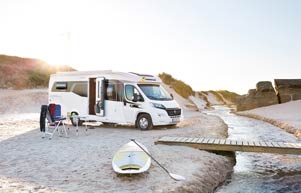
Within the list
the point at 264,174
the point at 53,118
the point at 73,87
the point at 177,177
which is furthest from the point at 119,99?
the point at 177,177

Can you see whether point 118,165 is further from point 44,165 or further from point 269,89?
point 269,89

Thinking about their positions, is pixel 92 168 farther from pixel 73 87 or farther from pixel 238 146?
pixel 73 87

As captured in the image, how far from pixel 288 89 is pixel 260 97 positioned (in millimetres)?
2498

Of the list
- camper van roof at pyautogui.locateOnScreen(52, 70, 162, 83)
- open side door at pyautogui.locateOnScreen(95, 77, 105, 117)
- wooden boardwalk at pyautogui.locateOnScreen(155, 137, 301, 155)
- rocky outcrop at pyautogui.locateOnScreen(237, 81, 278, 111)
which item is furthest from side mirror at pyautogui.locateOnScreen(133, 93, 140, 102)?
rocky outcrop at pyautogui.locateOnScreen(237, 81, 278, 111)

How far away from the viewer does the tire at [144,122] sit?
13.6 meters

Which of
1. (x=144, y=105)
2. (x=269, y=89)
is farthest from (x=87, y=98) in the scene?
(x=269, y=89)

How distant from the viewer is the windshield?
13.8 m

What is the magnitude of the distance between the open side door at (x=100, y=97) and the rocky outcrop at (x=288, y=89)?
21.0 meters

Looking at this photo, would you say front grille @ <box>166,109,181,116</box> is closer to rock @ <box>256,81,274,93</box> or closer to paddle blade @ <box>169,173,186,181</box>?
paddle blade @ <box>169,173,186,181</box>

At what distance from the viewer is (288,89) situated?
30578 mm

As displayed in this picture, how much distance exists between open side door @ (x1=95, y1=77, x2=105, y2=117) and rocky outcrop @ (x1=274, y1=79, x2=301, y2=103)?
21.0 meters

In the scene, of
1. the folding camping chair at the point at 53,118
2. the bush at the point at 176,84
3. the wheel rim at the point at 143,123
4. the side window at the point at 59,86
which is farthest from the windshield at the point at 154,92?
the bush at the point at 176,84

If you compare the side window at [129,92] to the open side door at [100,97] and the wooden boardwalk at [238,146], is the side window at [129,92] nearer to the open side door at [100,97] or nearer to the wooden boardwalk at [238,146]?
the open side door at [100,97]

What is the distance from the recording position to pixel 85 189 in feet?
18.5
